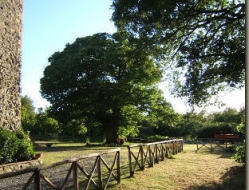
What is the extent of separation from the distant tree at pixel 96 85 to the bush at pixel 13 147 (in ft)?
40.0

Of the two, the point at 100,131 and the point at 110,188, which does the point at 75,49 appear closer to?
the point at 100,131

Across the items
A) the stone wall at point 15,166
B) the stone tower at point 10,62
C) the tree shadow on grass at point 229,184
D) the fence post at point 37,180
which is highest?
the stone tower at point 10,62

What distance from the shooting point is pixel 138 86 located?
25.7 meters

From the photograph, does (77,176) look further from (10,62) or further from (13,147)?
(10,62)

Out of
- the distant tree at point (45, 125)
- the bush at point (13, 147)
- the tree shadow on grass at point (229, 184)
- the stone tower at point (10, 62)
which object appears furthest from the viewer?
the distant tree at point (45, 125)

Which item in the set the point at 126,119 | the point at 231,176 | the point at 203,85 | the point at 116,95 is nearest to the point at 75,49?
the point at 116,95

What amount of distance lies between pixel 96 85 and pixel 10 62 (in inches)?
472

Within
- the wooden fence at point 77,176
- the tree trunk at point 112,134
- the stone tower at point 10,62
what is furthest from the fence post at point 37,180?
the tree trunk at point 112,134

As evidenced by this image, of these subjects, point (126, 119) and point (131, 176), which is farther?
point (126, 119)

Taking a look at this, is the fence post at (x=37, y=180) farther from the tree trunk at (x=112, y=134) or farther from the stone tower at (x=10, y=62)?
the tree trunk at (x=112, y=134)

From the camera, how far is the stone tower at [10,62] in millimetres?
11852

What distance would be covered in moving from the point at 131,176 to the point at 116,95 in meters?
14.7

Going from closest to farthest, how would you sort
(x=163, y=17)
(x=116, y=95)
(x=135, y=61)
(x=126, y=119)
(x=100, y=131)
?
(x=163, y=17)
(x=135, y=61)
(x=116, y=95)
(x=126, y=119)
(x=100, y=131)

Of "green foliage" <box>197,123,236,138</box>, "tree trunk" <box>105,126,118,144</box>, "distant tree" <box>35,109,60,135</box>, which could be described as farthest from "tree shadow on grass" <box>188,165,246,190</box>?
"distant tree" <box>35,109,60,135</box>
